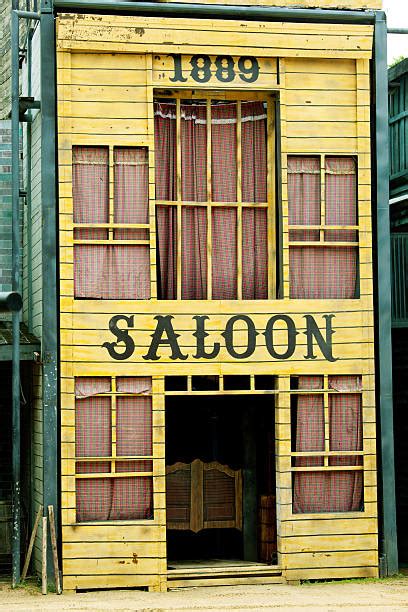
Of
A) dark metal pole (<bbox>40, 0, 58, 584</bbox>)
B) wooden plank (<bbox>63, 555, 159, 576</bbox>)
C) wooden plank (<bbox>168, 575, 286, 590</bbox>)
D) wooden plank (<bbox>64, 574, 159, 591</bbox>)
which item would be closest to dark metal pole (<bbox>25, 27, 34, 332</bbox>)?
dark metal pole (<bbox>40, 0, 58, 584</bbox>)

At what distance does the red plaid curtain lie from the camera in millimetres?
16297

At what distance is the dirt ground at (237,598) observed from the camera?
14312 millimetres

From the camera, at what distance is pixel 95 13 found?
52.2ft

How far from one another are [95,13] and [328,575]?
8684 millimetres

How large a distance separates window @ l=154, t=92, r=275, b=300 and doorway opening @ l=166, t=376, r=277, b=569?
6.14 feet

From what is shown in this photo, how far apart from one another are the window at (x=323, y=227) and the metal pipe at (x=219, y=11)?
208 centimetres

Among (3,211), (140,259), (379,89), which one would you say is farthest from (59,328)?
(379,89)

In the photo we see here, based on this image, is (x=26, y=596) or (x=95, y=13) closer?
(x=26, y=596)

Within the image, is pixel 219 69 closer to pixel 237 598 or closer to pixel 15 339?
pixel 15 339

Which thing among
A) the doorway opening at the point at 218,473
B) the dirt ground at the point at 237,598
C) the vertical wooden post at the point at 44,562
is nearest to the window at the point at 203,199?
the doorway opening at the point at 218,473

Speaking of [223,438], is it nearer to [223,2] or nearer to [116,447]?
[116,447]

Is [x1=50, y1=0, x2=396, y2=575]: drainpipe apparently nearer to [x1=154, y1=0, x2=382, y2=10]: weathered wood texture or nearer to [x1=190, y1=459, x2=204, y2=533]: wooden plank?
[x1=154, y1=0, x2=382, y2=10]: weathered wood texture

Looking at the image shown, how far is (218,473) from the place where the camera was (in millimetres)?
17766

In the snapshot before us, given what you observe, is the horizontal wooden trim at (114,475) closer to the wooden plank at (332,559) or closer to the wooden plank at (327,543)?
the wooden plank at (327,543)
